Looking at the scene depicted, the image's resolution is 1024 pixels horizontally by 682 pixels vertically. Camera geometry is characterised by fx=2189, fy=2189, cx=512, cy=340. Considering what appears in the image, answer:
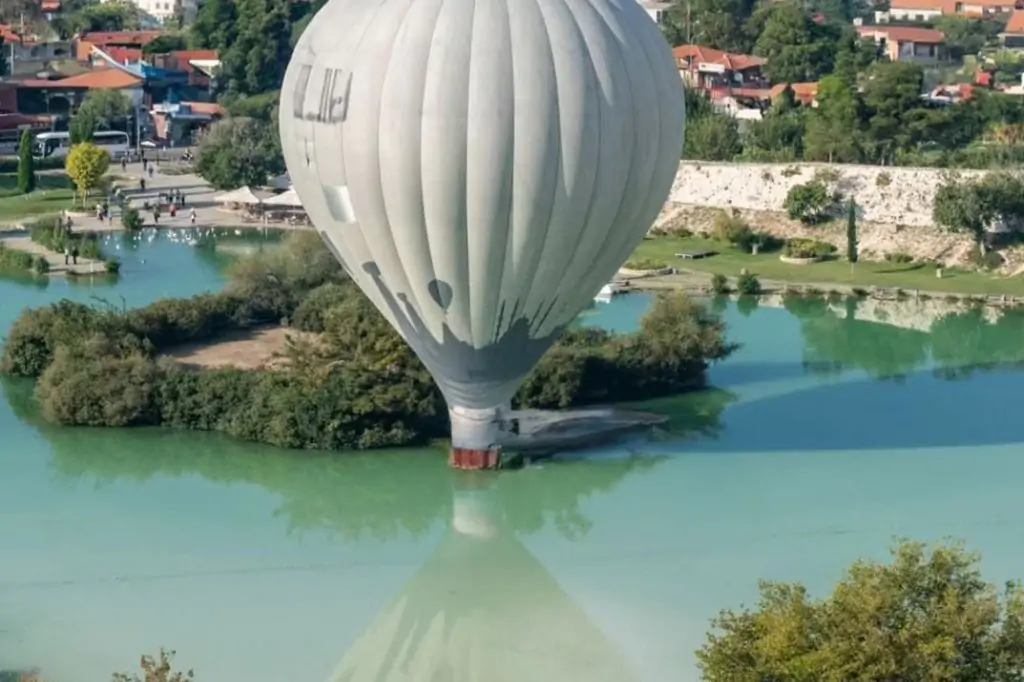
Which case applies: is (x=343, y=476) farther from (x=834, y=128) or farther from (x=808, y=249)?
(x=834, y=128)

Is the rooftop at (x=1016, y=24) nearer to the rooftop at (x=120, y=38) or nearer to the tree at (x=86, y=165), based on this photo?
the rooftop at (x=120, y=38)

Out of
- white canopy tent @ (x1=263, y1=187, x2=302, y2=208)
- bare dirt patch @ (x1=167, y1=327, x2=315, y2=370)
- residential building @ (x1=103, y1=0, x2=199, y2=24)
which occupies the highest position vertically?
residential building @ (x1=103, y1=0, x2=199, y2=24)

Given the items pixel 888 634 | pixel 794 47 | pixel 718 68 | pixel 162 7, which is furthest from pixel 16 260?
pixel 162 7

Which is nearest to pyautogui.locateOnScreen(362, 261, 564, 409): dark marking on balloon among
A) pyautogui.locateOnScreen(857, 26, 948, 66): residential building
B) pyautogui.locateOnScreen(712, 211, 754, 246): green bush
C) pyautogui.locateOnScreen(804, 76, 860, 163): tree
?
pyautogui.locateOnScreen(712, 211, 754, 246): green bush

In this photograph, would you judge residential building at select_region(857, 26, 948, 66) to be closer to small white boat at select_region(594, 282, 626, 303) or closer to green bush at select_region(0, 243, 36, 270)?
small white boat at select_region(594, 282, 626, 303)

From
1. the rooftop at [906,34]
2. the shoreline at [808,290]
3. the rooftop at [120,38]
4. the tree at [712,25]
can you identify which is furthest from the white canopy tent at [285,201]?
the rooftop at [906,34]

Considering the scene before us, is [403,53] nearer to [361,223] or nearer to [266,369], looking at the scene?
[361,223]

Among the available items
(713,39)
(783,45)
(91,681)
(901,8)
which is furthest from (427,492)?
(901,8)
